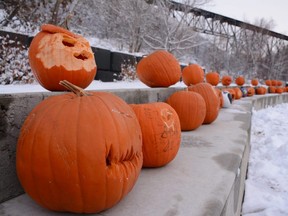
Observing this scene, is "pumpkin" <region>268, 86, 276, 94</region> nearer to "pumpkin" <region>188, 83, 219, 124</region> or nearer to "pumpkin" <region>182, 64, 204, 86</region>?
"pumpkin" <region>182, 64, 204, 86</region>

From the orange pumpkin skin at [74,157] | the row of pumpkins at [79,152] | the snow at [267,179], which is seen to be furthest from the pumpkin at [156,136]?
the snow at [267,179]

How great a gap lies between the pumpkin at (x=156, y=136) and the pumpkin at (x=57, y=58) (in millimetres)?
474

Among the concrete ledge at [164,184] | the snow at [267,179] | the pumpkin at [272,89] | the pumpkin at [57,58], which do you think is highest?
the pumpkin at [57,58]

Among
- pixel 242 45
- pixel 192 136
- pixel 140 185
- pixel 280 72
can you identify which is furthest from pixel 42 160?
pixel 280 72

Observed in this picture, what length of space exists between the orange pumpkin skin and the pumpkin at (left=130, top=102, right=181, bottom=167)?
567 millimetres

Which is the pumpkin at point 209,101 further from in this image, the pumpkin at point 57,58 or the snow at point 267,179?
the pumpkin at point 57,58

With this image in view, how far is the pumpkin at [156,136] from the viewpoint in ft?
5.82

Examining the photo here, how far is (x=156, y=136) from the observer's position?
180 cm

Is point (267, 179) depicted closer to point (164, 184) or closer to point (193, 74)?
point (164, 184)

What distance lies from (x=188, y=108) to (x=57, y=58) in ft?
5.19

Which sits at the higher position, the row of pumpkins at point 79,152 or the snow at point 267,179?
the row of pumpkins at point 79,152

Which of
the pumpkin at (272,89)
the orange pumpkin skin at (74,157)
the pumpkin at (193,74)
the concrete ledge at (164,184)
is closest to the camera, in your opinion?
the orange pumpkin skin at (74,157)

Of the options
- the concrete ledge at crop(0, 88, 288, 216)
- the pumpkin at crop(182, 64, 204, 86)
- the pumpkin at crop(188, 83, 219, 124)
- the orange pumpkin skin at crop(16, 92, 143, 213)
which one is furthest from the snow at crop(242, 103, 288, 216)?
the orange pumpkin skin at crop(16, 92, 143, 213)

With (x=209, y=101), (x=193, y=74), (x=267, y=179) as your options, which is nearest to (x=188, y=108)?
(x=209, y=101)
